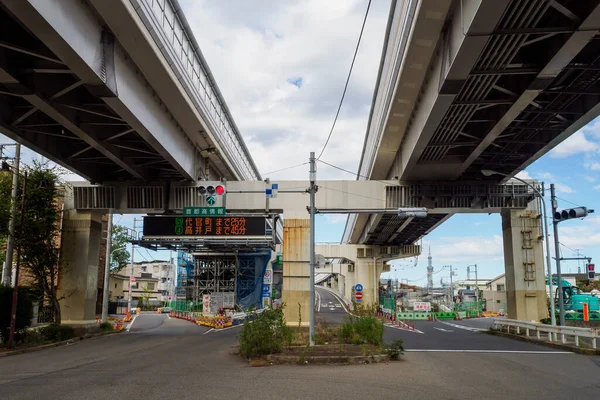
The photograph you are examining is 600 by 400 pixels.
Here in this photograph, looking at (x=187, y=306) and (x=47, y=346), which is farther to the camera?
(x=187, y=306)

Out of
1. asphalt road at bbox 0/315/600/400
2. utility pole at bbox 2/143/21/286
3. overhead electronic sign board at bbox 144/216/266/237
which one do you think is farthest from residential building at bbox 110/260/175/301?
asphalt road at bbox 0/315/600/400

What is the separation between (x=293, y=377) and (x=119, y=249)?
59.1 m

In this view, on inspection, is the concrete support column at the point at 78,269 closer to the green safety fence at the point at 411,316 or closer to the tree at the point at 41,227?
the tree at the point at 41,227

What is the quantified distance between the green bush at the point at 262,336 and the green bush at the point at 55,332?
11043mm

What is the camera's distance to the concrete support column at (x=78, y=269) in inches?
1032

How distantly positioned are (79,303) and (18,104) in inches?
494

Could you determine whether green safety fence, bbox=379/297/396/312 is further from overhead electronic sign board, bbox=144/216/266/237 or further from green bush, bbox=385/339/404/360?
green bush, bbox=385/339/404/360

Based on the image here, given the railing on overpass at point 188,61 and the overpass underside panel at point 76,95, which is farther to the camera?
the railing on overpass at point 188,61

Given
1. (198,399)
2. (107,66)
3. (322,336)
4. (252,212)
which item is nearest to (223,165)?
(252,212)

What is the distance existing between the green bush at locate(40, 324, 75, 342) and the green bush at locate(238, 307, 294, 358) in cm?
1104

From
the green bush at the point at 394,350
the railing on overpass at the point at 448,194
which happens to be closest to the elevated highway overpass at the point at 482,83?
the railing on overpass at the point at 448,194

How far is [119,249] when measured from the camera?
2635 inches

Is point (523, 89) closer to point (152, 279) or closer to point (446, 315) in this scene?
point (446, 315)

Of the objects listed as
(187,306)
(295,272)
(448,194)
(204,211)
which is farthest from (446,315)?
(204,211)
